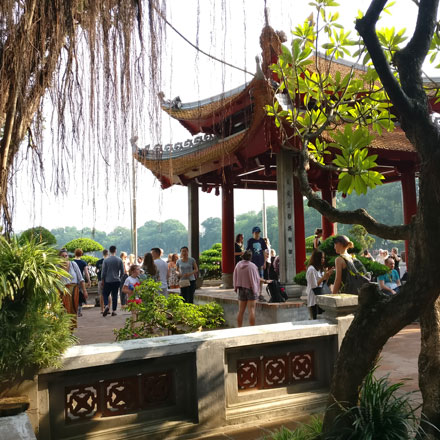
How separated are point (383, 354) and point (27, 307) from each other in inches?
205

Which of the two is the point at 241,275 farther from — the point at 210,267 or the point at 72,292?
the point at 210,267

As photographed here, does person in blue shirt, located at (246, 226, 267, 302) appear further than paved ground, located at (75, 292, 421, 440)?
Yes

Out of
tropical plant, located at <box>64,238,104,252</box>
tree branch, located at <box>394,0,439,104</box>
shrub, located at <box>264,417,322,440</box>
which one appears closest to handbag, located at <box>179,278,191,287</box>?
shrub, located at <box>264,417,322,440</box>

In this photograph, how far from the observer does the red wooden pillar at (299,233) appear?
10773 mm

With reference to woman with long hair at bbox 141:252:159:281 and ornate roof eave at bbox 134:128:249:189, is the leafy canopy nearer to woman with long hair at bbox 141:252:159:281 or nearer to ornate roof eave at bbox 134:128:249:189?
woman with long hair at bbox 141:252:159:281

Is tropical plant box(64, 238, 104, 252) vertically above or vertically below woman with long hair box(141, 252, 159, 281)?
above

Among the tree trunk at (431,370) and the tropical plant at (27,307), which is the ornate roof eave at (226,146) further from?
the tree trunk at (431,370)

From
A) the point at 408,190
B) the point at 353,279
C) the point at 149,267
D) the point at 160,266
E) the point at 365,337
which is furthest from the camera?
the point at 408,190

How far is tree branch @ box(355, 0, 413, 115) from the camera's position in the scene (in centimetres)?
245

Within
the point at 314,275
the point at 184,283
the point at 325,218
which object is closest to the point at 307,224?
the point at 325,218

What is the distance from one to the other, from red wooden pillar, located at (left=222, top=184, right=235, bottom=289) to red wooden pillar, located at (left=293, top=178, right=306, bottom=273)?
288cm

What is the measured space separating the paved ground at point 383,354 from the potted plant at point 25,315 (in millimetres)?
1517

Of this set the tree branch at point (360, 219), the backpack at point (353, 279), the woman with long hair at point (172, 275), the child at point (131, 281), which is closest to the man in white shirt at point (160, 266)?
the child at point (131, 281)

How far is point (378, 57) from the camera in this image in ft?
8.15
